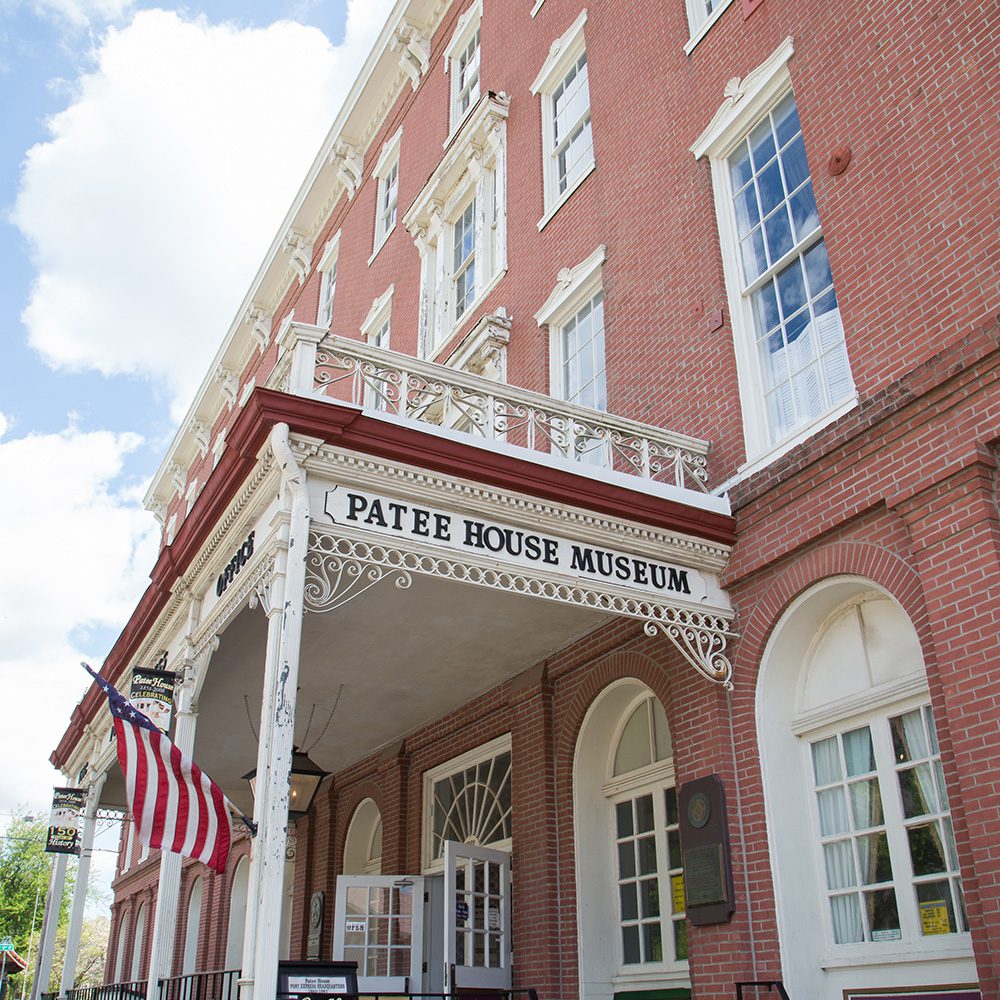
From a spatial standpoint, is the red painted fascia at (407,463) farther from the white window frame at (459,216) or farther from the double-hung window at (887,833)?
the white window frame at (459,216)

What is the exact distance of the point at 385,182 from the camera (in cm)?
2056

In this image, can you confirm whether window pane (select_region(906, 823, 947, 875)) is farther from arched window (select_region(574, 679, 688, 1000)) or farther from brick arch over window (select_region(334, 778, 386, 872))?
brick arch over window (select_region(334, 778, 386, 872))

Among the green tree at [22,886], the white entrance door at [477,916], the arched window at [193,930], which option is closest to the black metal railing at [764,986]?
the white entrance door at [477,916]

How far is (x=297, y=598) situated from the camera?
646 cm

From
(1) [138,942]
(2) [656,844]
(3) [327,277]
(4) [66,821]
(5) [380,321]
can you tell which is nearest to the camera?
(2) [656,844]

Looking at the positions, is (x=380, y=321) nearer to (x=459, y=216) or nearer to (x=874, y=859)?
(x=459, y=216)

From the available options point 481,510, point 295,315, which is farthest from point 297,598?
point 295,315

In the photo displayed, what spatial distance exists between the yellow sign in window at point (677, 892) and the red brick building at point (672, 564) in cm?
4

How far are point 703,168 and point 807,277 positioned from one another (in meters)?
2.10

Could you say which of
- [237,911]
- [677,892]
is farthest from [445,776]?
[237,911]

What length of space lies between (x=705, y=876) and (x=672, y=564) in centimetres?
232

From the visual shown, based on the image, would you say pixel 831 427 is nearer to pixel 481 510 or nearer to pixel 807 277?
pixel 807 277

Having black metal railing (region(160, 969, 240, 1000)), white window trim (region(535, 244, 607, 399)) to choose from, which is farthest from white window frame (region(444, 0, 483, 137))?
black metal railing (region(160, 969, 240, 1000))

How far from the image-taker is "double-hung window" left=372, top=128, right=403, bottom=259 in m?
19.7
